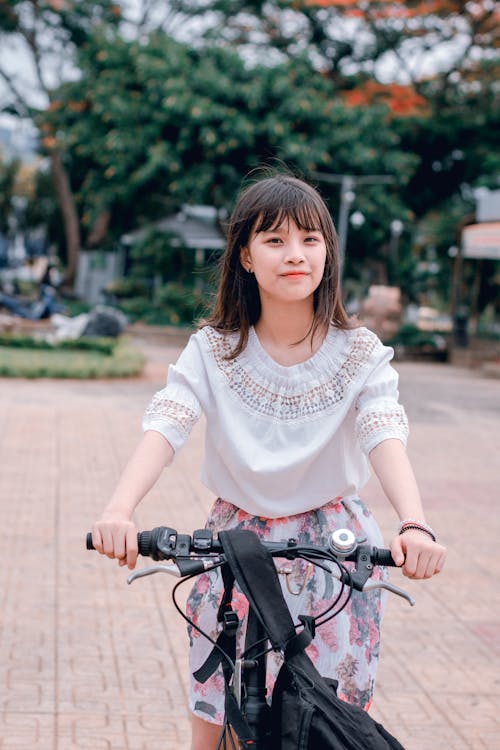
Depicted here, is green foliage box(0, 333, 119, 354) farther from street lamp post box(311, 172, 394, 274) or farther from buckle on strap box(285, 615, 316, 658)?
buckle on strap box(285, 615, 316, 658)

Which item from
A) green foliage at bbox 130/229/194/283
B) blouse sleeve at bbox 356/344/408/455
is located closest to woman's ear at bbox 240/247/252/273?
blouse sleeve at bbox 356/344/408/455

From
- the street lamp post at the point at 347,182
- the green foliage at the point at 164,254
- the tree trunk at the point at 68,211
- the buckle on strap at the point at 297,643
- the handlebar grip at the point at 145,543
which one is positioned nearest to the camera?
the buckle on strap at the point at 297,643

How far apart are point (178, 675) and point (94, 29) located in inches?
1084

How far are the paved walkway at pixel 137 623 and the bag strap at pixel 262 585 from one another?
80.2 inches

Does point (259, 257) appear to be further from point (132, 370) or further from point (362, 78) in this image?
point (362, 78)

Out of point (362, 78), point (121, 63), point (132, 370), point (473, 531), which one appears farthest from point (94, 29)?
point (473, 531)

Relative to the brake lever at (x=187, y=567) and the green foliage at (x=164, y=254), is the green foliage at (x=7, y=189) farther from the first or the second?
the brake lever at (x=187, y=567)

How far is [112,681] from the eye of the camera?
14.1 ft

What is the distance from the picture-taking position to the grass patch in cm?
1600

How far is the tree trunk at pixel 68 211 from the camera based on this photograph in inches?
1363

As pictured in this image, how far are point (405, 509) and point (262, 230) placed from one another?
661 millimetres

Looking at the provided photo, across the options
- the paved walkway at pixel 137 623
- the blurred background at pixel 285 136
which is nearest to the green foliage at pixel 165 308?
the blurred background at pixel 285 136

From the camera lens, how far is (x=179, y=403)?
236 centimetres

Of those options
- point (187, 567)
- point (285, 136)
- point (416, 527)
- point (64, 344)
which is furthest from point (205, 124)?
point (187, 567)
